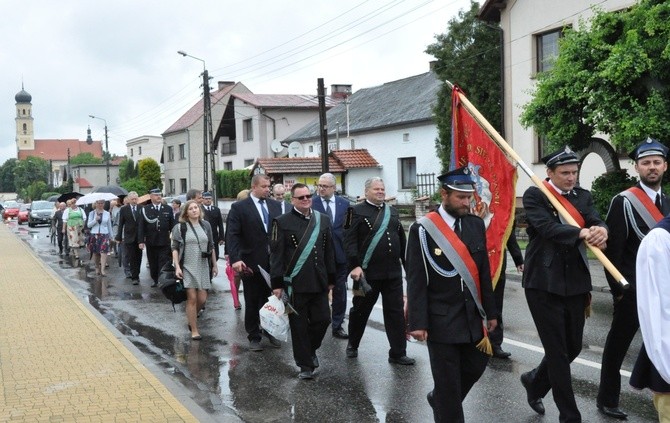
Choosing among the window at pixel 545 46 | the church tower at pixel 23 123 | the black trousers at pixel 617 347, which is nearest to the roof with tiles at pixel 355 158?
the window at pixel 545 46

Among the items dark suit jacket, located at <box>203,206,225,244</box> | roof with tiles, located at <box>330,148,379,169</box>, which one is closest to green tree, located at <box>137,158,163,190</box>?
roof with tiles, located at <box>330,148,379,169</box>

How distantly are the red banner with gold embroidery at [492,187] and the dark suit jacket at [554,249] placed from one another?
139 centimetres

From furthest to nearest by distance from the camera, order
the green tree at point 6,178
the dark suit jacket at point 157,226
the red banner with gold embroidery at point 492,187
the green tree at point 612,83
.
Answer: the green tree at point 6,178, the green tree at point 612,83, the dark suit jacket at point 157,226, the red banner with gold embroidery at point 492,187

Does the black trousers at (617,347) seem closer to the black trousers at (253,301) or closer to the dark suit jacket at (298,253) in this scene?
the dark suit jacket at (298,253)

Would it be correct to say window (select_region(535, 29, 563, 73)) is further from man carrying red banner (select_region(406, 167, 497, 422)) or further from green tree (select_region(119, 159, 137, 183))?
green tree (select_region(119, 159, 137, 183))

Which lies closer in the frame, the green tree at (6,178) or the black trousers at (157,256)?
the black trousers at (157,256)

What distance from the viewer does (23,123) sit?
170000 millimetres

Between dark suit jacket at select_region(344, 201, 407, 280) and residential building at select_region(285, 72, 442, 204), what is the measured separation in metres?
23.4

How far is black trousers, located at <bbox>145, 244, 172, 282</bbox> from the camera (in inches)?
568

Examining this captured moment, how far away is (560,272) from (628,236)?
61 centimetres

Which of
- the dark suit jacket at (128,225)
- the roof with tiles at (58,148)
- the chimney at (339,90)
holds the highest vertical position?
the roof with tiles at (58,148)

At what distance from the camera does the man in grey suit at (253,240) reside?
8.98 metres

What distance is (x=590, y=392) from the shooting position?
6.61m

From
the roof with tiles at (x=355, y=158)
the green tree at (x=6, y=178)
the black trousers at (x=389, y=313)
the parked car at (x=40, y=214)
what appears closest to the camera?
the black trousers at (x=389, y=313)
